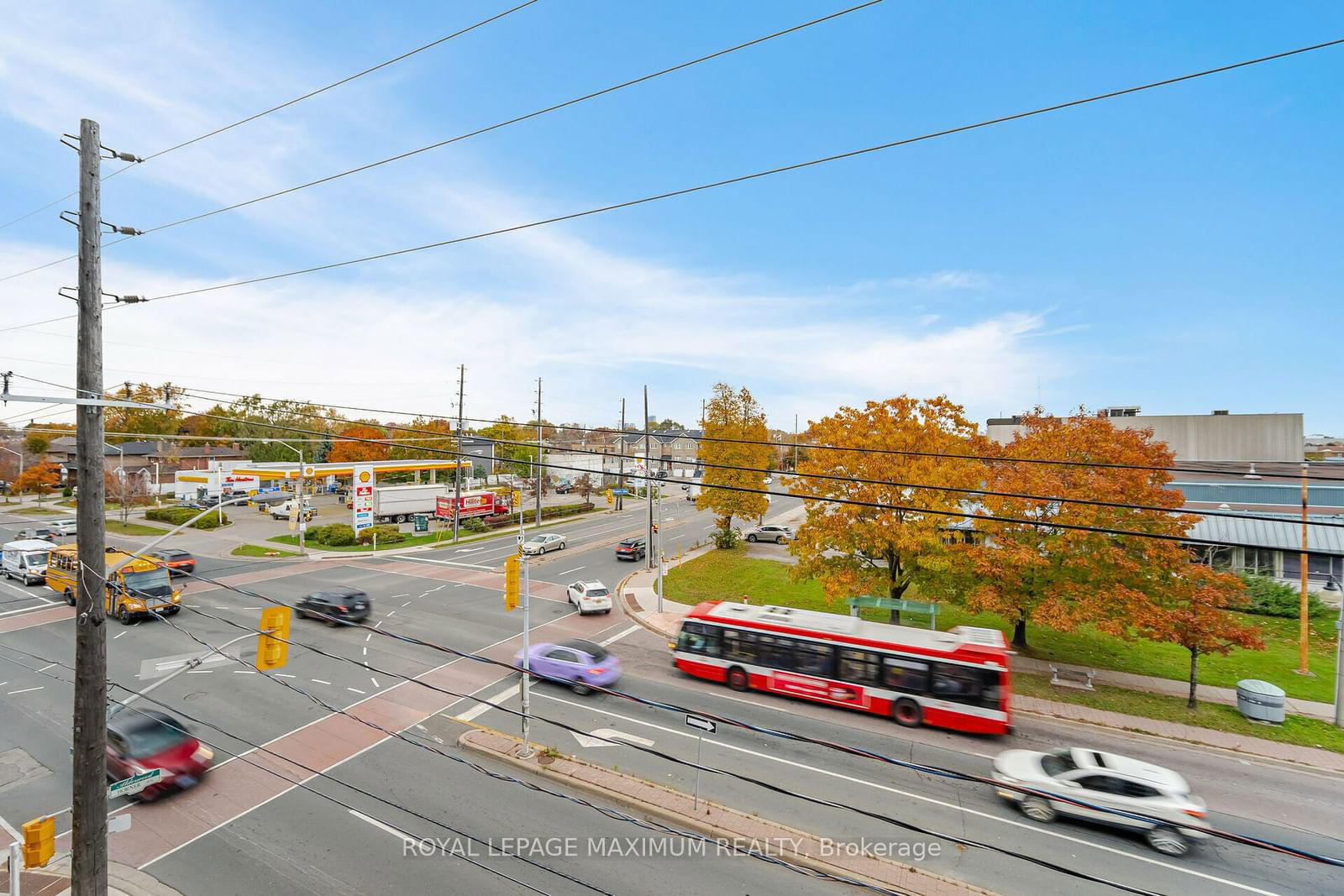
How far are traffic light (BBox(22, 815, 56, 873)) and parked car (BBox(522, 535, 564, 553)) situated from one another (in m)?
28.4

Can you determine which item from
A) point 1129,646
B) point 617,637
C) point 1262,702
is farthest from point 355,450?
point 1262,702

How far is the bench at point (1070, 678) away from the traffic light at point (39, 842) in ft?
73.1

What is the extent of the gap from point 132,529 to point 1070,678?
5688 cm

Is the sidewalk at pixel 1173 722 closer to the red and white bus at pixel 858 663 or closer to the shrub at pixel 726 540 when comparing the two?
the red and white bus at pixel 858 663

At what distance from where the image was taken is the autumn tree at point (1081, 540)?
1564 cm

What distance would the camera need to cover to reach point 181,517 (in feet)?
143

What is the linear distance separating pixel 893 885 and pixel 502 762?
26.3ft

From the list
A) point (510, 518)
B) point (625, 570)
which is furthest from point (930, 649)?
point (510, 518)

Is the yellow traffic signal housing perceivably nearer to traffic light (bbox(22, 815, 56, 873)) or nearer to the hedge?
traffic light (bbox(22, 815, 56, 873))

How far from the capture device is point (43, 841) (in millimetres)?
7645

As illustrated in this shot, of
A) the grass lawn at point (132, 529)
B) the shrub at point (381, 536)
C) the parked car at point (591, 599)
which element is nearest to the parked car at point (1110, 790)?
the parked car at point (591, 599)

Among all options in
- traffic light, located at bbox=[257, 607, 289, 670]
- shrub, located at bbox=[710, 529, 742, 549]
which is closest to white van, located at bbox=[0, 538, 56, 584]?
traffic light, located at bbox=[257, 607, 289, 670]

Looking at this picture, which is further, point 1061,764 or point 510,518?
point 510,518

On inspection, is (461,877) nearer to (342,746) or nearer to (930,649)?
(342,746)
